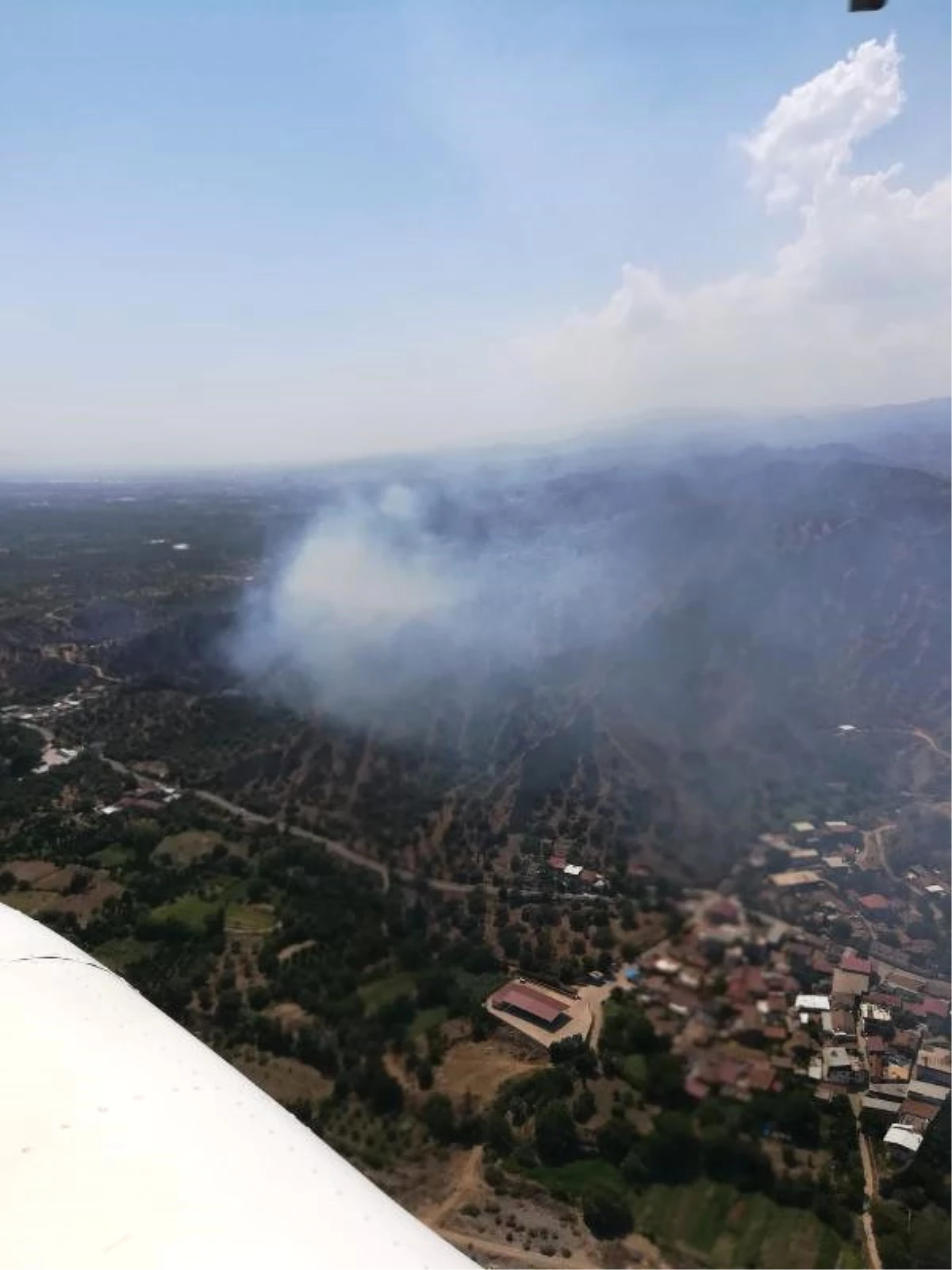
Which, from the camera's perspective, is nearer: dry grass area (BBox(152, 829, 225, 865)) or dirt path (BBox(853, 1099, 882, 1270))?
dirt path (BBox(853, 1099, 882, 1270))

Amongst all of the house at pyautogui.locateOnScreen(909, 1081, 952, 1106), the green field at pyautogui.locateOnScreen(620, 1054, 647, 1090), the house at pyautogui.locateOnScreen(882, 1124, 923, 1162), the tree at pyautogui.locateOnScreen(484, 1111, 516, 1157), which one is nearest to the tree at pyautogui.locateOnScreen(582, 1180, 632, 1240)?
the tree at pyautogui.locateOnScreen(484, 1111, 516, 1157)

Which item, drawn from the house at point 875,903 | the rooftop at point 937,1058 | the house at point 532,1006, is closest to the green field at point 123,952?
the house at point 532,1006

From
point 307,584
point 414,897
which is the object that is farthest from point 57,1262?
point 307,584

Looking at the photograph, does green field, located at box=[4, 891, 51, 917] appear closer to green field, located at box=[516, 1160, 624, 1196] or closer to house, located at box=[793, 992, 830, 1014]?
green field, located at box=[516, 1160, 624, 1196]

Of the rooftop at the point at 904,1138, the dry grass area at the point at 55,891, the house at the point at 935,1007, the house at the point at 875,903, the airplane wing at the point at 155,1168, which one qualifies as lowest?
the dry grass area at the point at 55,891

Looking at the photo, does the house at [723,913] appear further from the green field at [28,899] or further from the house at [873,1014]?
the green field at [28,899]
